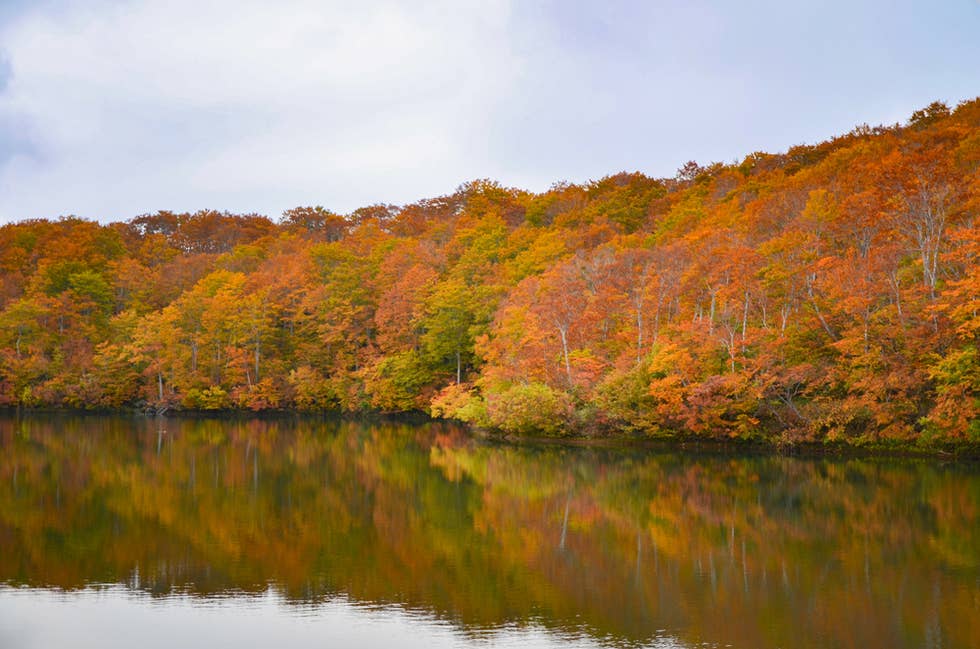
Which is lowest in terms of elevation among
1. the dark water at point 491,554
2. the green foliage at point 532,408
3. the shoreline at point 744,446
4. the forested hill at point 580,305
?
the dark water at point 491,554

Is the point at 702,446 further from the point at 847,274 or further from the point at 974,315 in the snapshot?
the point at 974,315

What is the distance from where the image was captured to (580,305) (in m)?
32.8

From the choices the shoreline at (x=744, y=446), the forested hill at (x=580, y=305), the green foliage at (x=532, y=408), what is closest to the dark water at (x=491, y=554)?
the shoreline at (x=744, y=446)

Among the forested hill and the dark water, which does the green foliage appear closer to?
A: the forested hill

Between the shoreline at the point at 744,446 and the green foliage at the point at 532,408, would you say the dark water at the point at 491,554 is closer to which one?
the shoreline at the point at 744,446

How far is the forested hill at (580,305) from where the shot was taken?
25.9 meters

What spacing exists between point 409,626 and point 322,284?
47610 mm

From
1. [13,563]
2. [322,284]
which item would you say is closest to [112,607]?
[13,563]

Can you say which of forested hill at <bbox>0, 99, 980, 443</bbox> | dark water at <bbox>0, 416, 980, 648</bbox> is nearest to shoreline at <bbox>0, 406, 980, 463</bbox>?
forested hill at <bbox>0, 99, 980, 443</bbox>

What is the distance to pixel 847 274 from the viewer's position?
26141 mm

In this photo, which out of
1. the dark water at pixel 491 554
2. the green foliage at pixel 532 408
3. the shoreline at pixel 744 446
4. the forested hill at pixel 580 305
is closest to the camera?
the dark water at pixel 491 554

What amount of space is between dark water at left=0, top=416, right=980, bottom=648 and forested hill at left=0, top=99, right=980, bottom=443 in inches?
132

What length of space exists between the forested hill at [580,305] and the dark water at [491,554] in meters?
3.35

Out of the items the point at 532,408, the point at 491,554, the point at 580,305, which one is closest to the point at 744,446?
the point at 532,408
